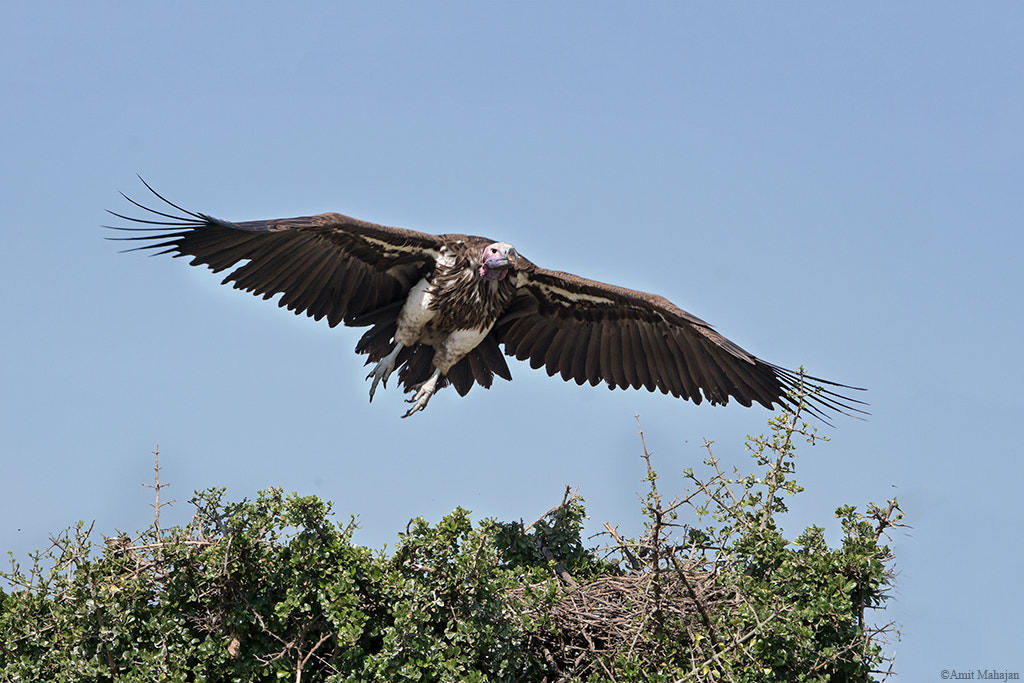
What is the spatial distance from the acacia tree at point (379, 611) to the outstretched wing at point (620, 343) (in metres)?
2.30

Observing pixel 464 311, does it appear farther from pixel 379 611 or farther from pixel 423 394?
pixel 379 611

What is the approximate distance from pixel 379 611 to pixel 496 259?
9.95 ft

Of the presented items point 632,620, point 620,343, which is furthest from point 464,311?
point 632,620

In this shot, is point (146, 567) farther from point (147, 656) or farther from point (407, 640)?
point (407, 640)

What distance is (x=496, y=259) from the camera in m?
8.55

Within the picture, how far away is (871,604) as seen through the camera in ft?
22.4

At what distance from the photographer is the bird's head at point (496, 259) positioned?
8.55m

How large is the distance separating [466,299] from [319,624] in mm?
3024

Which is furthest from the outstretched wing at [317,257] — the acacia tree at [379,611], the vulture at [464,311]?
the acacia tree at [379,611]

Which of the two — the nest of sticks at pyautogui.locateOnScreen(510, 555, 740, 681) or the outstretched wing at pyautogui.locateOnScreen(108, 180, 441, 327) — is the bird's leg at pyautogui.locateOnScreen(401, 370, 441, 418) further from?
the nest of sticks at pyautogui.locateOnScreen(510, 555, 740, 681)

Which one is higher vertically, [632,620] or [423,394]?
[423,394]

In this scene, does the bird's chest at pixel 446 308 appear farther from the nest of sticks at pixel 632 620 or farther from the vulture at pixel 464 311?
the nest of sticks at pixel 632 620

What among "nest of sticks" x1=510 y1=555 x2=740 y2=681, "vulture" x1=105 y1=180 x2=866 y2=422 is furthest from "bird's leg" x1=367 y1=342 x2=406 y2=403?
"nest of sticks" x1=510 y1=555 x2=740 y2=681

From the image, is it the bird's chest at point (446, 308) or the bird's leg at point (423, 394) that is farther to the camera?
the bird's leg at point (423, 394)
